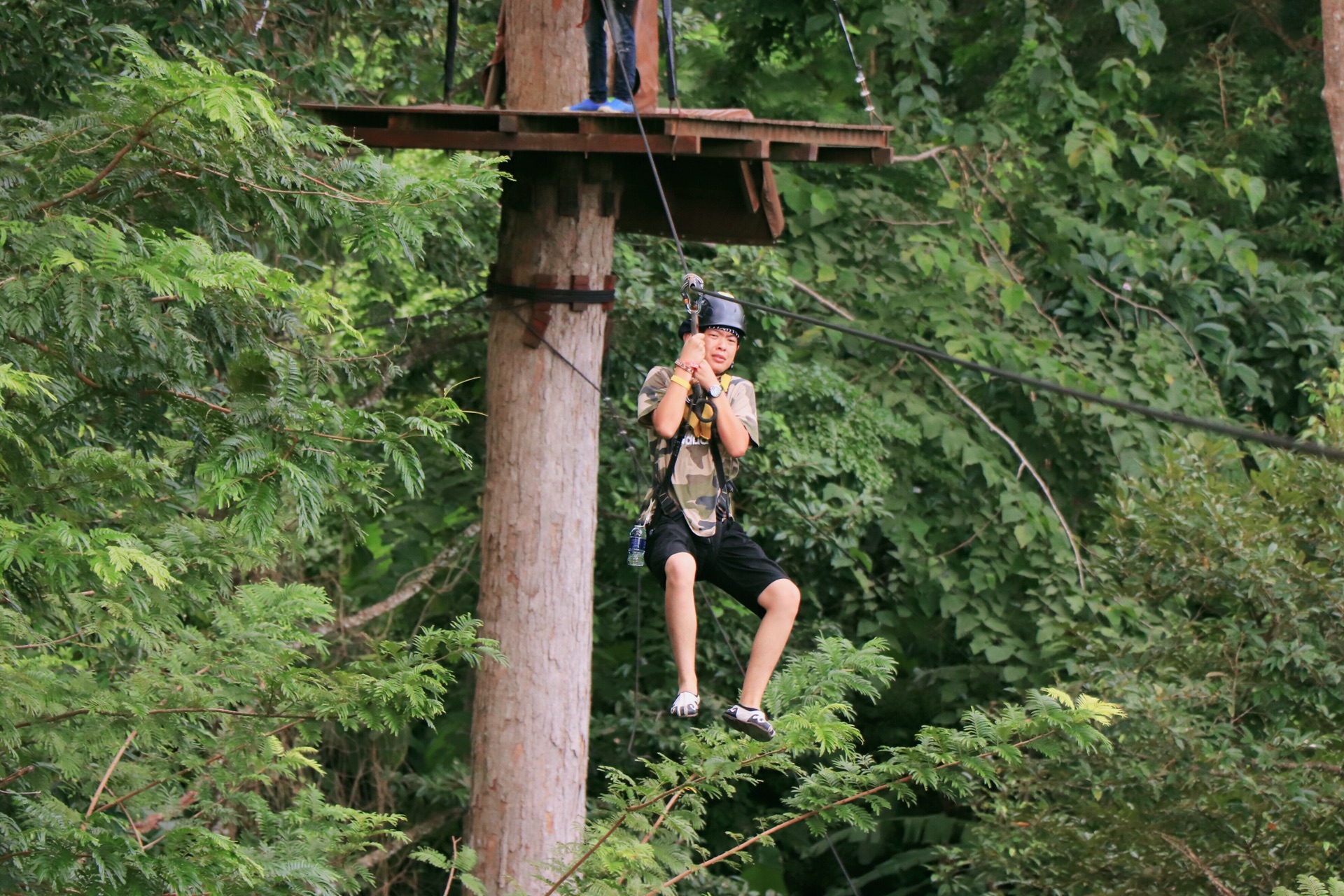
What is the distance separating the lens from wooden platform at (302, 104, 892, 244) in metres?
5.11

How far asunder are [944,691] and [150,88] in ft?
21.1

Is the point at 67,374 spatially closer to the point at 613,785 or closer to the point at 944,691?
the point at 613,785

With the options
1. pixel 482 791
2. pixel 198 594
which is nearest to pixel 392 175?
pixel 198 594

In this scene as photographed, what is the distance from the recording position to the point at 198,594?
4.70m

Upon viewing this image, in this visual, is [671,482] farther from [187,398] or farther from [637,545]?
[187,398]

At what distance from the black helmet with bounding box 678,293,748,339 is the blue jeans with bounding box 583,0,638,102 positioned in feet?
3.96

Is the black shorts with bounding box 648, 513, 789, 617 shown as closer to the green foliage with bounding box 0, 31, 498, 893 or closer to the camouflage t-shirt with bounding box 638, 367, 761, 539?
the camouflage t-shirt with bounding box 638, 367, 761, 539

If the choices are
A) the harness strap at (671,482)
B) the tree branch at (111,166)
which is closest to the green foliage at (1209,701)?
the harness strap at (671,482)

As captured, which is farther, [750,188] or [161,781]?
[750,188]

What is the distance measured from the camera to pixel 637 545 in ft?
15.3

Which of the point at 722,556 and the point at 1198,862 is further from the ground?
the point at 722,556

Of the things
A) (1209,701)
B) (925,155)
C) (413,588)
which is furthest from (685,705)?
(925,155)

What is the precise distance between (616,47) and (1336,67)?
3750mm

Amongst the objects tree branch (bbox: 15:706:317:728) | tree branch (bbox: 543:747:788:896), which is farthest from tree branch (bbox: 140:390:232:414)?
tree branch (bbox: 543:747:788:896)
